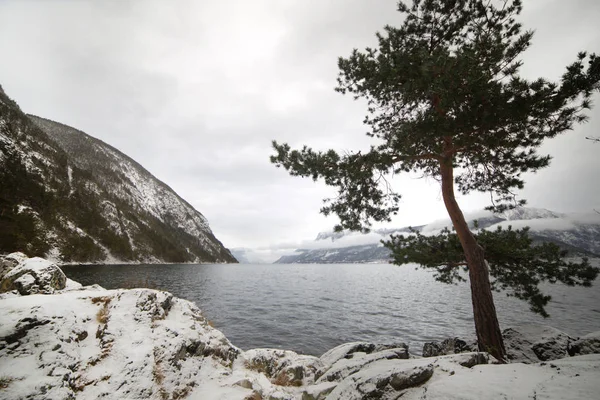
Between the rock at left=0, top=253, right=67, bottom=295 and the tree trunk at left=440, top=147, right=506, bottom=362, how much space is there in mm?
14411

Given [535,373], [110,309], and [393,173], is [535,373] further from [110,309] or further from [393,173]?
[110,309]

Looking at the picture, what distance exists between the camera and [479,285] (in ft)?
29.3

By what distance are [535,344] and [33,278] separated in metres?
19.4

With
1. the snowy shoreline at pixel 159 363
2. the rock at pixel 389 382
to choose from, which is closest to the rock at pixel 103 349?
the snowy shoreline at pixel 159 363

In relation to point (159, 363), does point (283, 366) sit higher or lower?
lower

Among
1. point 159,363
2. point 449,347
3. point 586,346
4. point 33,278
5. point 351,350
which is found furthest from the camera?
point 449,347

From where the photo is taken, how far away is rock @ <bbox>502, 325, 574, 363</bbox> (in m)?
9.71

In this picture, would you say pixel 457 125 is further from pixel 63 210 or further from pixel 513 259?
pixel 63 210

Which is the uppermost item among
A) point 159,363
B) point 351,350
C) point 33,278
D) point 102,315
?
point 33,278

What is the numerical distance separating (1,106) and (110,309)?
534 ft

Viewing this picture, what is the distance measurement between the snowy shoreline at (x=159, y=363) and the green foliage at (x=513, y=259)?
6.84 feet

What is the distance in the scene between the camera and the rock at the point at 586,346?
8.09 meters

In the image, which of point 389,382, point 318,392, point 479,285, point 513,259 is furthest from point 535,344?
point 318,392

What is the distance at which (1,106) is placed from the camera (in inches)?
4094
